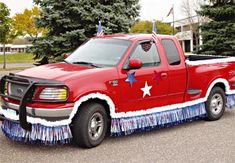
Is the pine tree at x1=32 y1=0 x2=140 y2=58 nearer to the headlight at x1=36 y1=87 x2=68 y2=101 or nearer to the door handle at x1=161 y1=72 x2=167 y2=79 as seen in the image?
the door handle at x1=161 y1=72 x2=167 y2=79

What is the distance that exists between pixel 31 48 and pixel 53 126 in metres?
13.9

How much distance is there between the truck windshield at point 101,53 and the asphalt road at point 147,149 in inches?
52.7

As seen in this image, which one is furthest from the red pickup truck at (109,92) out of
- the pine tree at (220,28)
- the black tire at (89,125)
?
the pine tree at (220,28)

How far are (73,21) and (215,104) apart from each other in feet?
37.1

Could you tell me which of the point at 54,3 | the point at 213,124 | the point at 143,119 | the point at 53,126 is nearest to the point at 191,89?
the point at 213,124

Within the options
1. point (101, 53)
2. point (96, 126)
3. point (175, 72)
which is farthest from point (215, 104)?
point (96, 126)

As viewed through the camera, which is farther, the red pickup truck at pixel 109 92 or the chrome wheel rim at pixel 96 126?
the chrome wheel rim at pixel 96 126

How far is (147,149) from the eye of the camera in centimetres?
634

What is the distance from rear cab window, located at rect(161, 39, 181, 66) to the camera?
7781 millimetres

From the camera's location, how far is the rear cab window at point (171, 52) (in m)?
7.78

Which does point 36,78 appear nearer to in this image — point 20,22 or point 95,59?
point 95,59

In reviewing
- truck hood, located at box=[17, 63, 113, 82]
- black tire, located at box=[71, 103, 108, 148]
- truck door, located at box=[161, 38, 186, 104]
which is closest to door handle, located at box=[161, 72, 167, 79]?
truck door, located at box=[161, 38, 186, 104]

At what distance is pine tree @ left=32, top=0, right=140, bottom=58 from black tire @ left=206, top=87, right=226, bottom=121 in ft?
32.8

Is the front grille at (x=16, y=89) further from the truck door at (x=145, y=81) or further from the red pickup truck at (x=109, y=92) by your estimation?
the truck door at (x=145, y=81)
